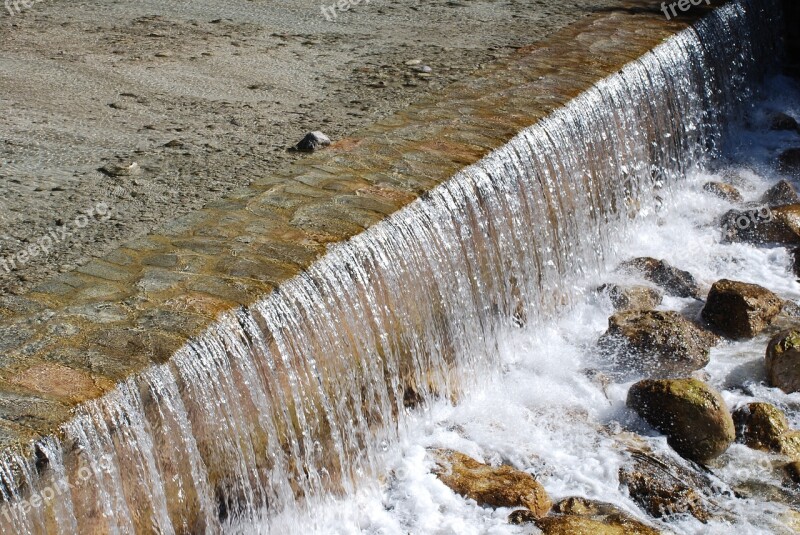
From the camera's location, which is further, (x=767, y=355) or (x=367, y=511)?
(x=767, y=355)

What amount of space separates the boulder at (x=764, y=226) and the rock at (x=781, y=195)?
169mm

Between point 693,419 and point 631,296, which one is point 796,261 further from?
point 693,419

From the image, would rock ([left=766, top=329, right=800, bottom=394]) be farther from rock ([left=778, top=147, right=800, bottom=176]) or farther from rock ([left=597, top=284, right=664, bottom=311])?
rock ([left=778, top=147, right=800, bottom=176])

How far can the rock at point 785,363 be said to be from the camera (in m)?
5.45

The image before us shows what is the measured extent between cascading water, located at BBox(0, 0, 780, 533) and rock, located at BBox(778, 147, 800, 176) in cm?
177

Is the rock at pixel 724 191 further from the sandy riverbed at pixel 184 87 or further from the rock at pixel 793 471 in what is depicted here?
the rock at pixel 793 471

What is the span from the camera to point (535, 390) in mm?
5324

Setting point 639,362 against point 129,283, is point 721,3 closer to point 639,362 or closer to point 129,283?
point 639,362

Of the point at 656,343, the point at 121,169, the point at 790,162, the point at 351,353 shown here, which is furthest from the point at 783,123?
the point at 121,169

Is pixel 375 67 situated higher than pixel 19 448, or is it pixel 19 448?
pixel 375 67

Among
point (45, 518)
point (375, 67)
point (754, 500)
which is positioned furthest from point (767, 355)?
point (45, 518)

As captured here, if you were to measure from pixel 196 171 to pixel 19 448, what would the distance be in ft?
8.14

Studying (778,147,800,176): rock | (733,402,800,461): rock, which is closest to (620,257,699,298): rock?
(733,402,800,461): rock

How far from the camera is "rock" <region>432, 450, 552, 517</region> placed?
14.4ft
